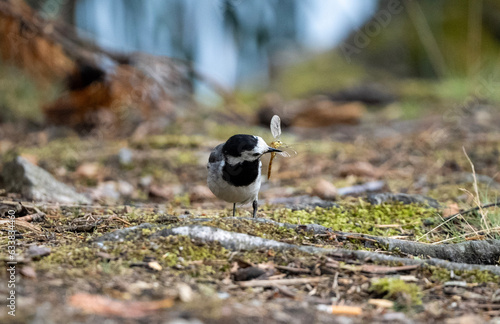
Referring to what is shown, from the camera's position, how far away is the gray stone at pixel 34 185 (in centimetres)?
363

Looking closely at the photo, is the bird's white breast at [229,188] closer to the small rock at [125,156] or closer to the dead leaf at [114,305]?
the dead leaf at [114,305]

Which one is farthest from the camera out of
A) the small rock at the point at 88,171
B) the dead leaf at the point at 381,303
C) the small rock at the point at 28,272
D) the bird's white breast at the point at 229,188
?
the small rock at the point at 88,171

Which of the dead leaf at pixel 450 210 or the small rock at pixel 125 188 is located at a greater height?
the dead leaf at pixel 450 210

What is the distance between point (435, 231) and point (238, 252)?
1.44m

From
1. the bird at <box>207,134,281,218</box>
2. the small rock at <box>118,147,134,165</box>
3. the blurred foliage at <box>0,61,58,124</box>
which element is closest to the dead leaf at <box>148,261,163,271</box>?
the bird at <box>207,134,281,218</box>

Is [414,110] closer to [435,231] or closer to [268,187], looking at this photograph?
[268,187]

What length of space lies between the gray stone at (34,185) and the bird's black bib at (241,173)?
48.0 inches

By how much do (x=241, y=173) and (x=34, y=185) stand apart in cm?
163

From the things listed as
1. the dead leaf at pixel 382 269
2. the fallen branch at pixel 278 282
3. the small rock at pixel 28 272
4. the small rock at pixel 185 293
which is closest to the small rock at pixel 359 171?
the dead leaf at pixel 382 269

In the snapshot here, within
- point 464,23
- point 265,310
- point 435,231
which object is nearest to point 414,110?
point 464,23

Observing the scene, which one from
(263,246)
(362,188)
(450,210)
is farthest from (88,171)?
(450,210)

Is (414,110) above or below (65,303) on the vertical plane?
above

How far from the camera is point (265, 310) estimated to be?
177 centimetres

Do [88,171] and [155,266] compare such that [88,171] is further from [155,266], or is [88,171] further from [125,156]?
[155,266]
